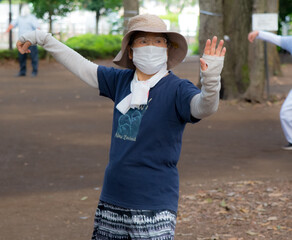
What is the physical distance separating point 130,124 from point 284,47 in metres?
5.48

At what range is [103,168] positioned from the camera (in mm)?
8797

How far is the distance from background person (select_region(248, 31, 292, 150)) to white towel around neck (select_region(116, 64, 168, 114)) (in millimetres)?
4969

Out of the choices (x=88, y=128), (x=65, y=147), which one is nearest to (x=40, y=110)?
(x=88, y=128)

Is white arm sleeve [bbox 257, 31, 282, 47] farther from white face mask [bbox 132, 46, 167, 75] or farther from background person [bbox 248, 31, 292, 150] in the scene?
white face mask [bbox 132, 46, 167, 75]

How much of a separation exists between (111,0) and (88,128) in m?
23.4

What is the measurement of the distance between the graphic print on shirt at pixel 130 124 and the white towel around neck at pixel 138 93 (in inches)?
1.0

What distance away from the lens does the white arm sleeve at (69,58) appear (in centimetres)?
396

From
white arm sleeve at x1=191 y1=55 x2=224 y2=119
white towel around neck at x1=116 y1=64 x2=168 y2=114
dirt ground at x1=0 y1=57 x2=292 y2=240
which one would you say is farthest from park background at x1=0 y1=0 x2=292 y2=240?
white arm sleeve at x1=191 y1=55 x2=224 y2=119

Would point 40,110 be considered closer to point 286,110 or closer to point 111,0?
point 286,110

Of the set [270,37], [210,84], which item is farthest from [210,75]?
[270,37]

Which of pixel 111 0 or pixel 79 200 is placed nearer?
pixel 79 200

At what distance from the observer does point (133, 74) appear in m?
3.86

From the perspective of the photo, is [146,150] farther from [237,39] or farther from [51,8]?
[51,8]

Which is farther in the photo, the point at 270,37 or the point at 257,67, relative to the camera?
the point at 257,67
